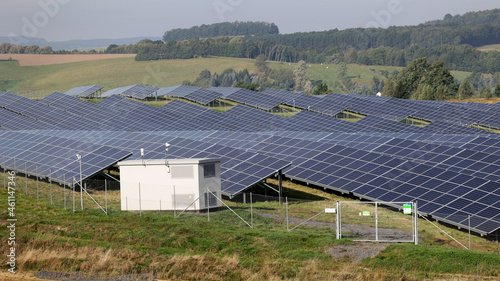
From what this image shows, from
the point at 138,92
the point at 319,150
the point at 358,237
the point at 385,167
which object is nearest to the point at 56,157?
the point at 319,150

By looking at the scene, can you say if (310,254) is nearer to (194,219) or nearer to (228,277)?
(228,277)

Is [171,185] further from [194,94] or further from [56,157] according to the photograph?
[194,94]

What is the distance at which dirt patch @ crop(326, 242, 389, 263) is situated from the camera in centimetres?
2945

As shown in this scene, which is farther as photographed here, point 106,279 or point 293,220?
point 293,220

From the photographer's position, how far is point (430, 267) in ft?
90.7

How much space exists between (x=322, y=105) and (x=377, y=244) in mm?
76278

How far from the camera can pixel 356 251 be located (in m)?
30.3

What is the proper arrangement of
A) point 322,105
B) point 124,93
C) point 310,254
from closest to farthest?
point 310,254 → point 322,105 → point 124,93

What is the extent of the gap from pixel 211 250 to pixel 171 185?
9.42 meters

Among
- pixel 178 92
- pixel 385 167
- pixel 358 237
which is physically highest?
pixel 178 92

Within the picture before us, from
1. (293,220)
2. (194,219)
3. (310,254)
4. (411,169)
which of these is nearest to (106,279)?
(310,254)

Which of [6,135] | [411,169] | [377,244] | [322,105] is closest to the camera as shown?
[377,244]

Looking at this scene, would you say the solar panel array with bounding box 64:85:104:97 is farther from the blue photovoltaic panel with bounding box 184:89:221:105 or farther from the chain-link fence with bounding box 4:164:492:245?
the chain-link fence with bounding box 4:164:492:245

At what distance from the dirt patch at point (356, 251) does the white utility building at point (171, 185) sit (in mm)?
10177
